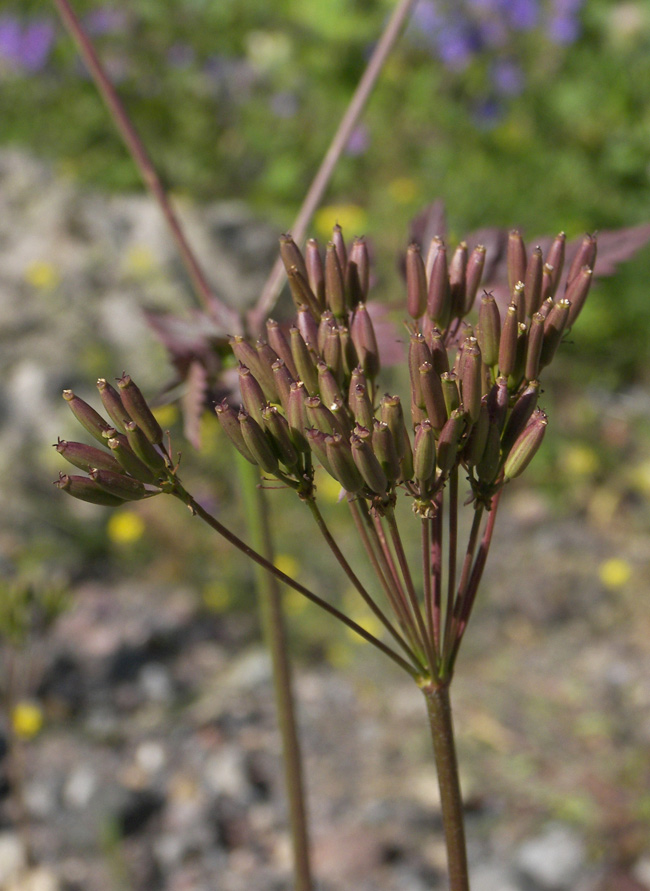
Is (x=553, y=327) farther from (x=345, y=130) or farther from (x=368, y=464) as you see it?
(x=345, y=130)

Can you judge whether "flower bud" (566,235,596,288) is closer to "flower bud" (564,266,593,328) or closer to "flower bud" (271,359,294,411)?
"flower bud" (564,266,593,328)

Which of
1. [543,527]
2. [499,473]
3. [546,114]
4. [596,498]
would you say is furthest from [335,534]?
[499,473]

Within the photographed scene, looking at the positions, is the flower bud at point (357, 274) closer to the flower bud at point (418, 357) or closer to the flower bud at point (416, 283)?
the flower bud at point (416, 283)

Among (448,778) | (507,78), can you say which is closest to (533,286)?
(448,778)

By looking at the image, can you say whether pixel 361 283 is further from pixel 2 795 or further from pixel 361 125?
pixel 361 125

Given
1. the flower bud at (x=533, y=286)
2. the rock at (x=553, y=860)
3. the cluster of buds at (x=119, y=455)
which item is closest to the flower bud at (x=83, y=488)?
the cluster of buds at (x=119, y=455)
